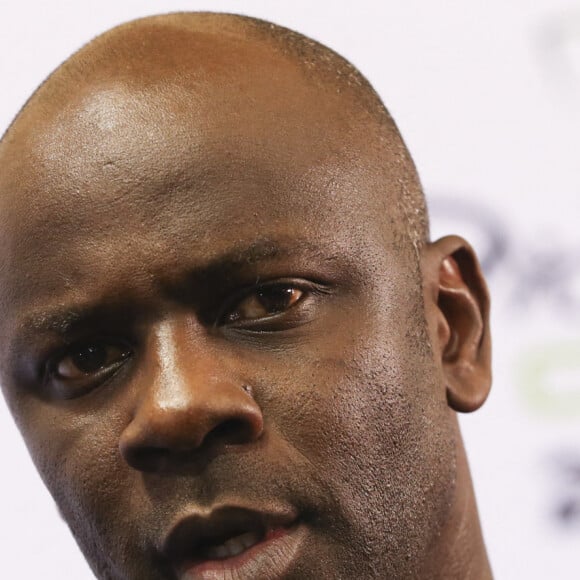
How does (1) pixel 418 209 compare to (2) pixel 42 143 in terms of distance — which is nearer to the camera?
(2) pixel 42 143

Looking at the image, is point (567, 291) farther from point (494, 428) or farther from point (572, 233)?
point (494, 428)

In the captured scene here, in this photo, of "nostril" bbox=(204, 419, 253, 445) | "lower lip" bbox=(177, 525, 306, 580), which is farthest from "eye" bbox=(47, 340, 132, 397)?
"lower lip" bbox=(177, 525, 306, 580)

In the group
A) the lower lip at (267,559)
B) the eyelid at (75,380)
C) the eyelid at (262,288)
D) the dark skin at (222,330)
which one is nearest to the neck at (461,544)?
the dark skin at (222,330)

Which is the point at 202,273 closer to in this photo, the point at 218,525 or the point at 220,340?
the point at 220,340

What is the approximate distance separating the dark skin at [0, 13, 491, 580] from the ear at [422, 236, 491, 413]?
0.05ft

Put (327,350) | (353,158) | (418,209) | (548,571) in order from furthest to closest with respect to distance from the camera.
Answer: (548,571)
(418,209)
(353,158)
(327,350)

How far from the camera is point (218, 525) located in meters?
1.64

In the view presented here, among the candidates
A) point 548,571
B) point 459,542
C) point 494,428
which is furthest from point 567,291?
point 459,542

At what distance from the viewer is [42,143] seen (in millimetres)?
1916

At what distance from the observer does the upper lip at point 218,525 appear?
64.5 inches

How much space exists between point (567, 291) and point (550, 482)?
1.33 ft

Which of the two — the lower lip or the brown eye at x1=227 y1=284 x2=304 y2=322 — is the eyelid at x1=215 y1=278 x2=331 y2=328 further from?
the lower lip

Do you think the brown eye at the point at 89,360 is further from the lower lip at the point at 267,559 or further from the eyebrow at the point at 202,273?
the lower lip at the point at 267,559

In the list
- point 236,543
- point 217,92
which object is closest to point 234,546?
point 236,543
